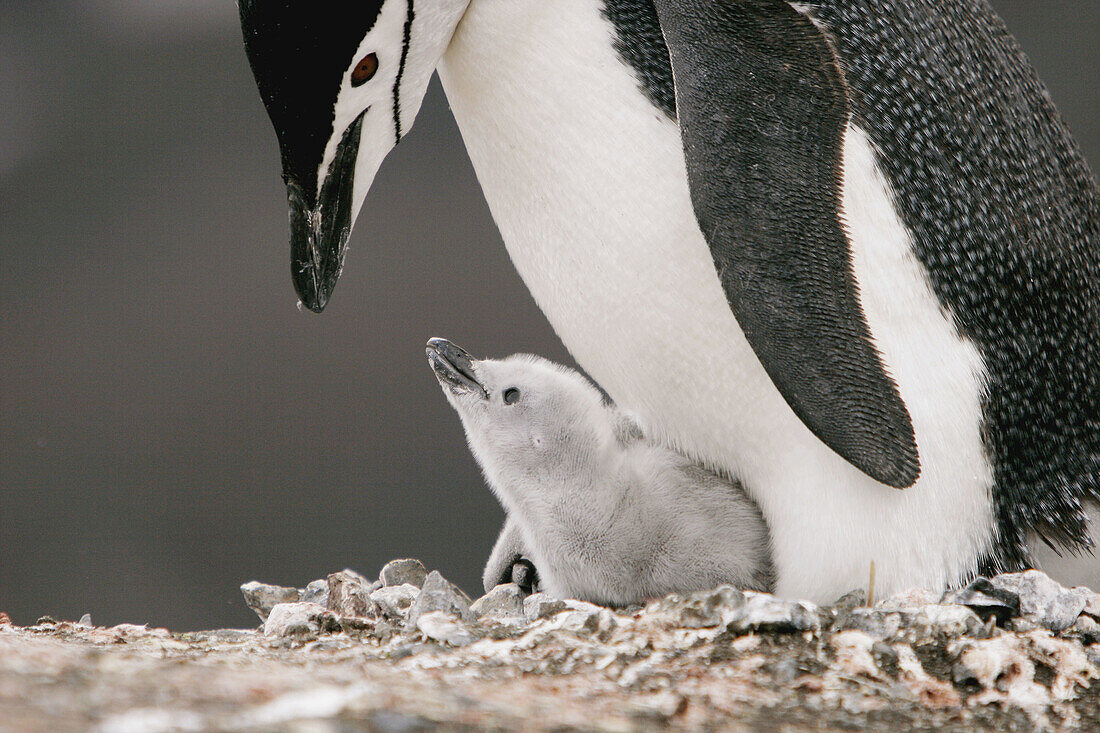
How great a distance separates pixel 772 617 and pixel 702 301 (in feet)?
0.99

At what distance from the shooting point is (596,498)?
99 centimetres

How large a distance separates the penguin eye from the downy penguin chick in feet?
1.04

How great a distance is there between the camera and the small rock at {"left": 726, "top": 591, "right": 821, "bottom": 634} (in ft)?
2.44

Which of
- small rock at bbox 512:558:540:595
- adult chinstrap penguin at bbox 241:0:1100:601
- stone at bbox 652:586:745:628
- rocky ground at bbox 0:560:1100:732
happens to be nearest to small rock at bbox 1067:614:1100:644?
rocky ground at bbox 0:560:1100:732

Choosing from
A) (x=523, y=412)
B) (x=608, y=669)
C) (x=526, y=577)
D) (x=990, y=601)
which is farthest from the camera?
(x=526, y=577)

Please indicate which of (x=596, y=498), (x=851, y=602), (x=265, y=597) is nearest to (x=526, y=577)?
(x=596, y=498)

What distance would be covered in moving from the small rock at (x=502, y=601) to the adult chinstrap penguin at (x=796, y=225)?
10.2 inches

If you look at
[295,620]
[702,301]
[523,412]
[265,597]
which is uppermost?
[702,301]

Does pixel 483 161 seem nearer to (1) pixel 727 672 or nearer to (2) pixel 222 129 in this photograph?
(1) pixel 727 672

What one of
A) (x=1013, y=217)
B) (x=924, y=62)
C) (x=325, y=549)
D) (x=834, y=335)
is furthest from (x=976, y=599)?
(x=325, y=549)

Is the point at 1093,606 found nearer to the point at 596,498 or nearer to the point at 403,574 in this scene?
the point at 596,498

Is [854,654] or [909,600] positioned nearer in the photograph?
[854,654]

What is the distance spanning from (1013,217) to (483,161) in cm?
49

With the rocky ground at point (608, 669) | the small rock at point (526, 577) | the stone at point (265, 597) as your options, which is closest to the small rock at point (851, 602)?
the rocky ground at point (608, 669)
